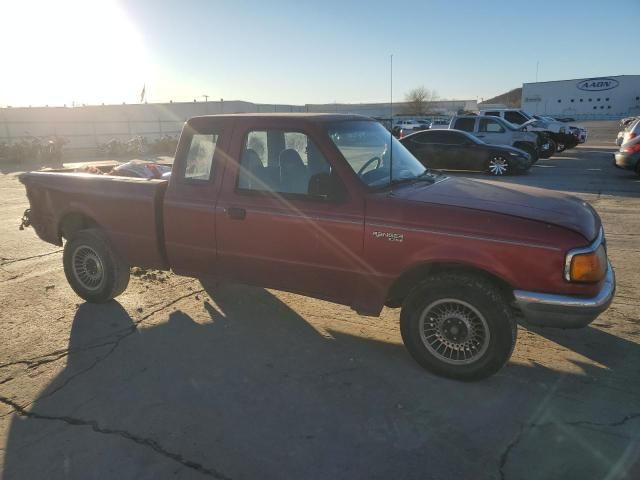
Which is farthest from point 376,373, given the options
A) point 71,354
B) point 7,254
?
point 7,254

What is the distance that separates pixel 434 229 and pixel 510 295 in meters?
0.77

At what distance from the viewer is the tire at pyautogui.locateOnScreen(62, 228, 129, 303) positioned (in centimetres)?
491

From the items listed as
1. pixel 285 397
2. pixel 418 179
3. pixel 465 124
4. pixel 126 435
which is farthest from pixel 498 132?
pixel 126 435

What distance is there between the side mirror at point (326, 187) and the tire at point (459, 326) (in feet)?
3.08

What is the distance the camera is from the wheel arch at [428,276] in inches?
134

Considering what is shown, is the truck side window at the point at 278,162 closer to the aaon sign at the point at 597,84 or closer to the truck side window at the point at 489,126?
the truck side window at the point at 489,126

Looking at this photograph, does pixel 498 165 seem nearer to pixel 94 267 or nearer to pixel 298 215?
pixel 298 215

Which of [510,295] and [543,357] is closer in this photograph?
[510,295]

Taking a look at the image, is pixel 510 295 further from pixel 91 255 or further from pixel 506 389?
pixel 91 255

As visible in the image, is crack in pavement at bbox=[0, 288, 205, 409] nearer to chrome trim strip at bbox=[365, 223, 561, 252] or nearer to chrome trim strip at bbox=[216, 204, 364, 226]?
chrome trim strip at bbox=[216, 204, 364, 226]

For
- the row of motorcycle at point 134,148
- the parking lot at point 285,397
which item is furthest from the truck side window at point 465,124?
the row of motorcycle at point 134,148

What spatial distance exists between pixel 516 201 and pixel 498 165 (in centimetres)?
1221

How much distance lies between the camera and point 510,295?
346 cm

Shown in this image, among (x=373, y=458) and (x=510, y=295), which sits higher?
(x=510, y=295)
